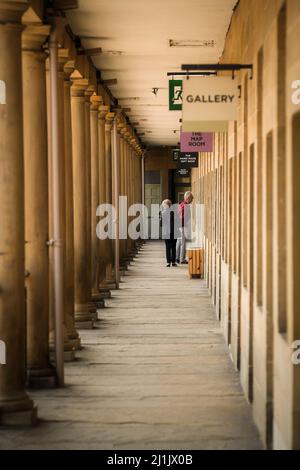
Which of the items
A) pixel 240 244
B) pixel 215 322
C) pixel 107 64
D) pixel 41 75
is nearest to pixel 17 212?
pixel 41 75

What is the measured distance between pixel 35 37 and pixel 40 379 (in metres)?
3.38

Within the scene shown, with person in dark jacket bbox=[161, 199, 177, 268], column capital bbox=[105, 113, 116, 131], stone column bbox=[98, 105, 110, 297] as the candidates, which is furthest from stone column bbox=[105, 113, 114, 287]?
person in dark jacket bbox=[161, 199, 177, 268]

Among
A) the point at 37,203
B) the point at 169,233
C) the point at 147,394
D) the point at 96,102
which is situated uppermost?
the point at 96,102

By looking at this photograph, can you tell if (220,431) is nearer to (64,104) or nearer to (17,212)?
(17,212)

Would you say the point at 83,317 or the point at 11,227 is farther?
the point at 83,317

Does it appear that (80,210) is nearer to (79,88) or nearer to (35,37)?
(79,88)

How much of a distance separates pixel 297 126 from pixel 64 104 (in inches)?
242

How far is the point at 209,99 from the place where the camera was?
902 cm

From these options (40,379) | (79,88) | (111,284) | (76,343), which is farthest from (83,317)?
(111,284)

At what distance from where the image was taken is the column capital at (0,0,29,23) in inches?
291

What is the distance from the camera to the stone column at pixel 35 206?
29.6 feet

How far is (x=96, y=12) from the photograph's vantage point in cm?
1118

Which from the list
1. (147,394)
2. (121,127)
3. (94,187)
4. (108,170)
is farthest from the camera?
(121,127)

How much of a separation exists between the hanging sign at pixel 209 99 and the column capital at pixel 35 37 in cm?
144
